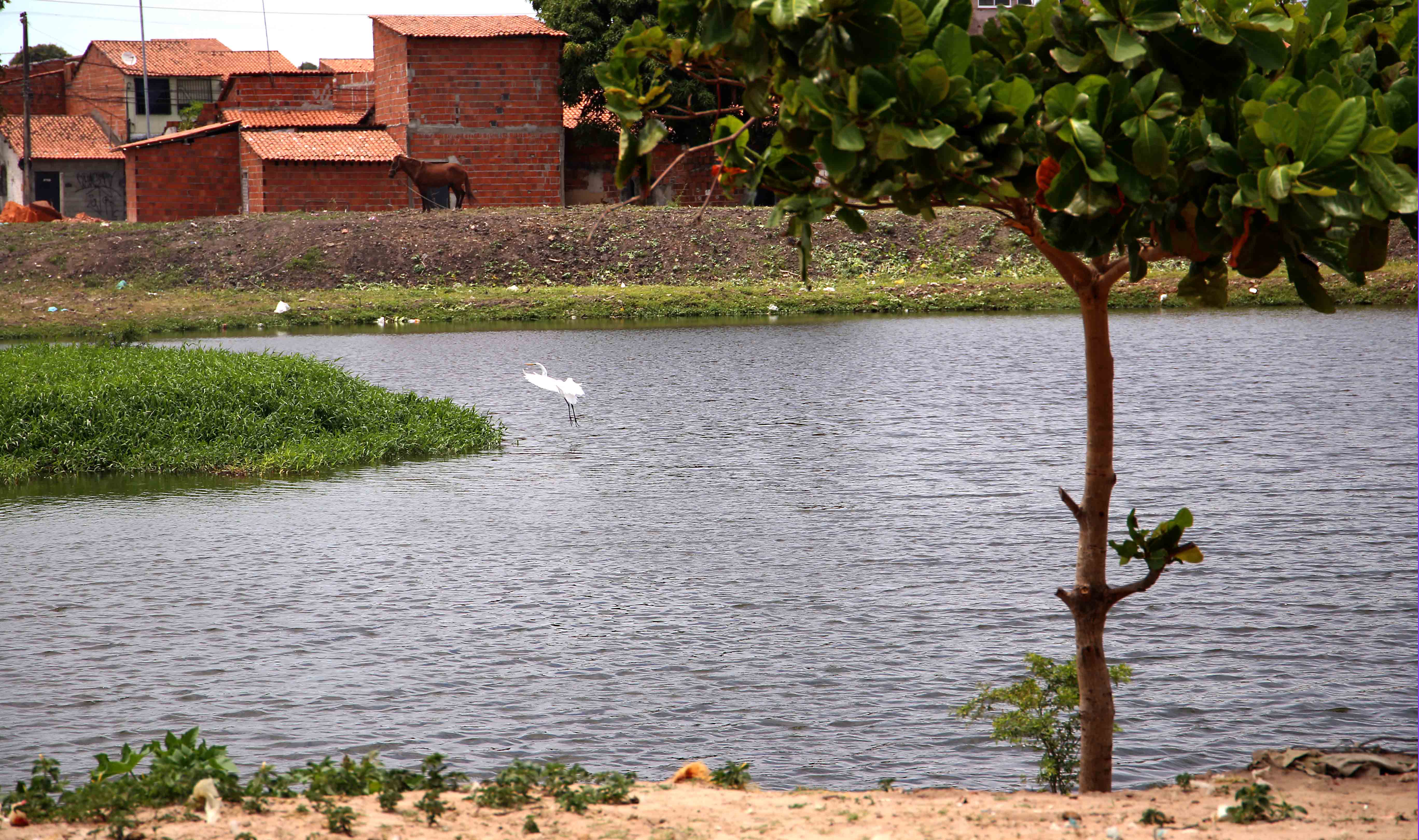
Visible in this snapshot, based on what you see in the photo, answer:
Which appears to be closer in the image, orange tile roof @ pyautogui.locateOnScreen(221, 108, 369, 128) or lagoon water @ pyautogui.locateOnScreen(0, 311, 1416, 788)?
lagoon water @ pyautogui.locateOnScreen(0, 311, 1416, 788)

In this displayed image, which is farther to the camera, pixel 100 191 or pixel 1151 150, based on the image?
pixel 100 191

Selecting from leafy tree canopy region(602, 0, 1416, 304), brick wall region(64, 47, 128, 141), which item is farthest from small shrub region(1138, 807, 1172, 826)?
brick wall region(64, 47, 128, 141)

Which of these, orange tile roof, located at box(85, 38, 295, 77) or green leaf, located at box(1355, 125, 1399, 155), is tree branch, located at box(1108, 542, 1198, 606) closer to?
green leaf, located at box(1355, 125, 1399, 155)

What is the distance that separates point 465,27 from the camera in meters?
47.4

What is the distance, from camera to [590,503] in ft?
42.5

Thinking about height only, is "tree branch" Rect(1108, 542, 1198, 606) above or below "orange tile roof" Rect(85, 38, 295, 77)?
below

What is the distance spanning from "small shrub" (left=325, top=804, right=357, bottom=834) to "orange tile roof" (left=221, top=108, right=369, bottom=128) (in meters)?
47.5

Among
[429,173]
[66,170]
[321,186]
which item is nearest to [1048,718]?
[429,173]

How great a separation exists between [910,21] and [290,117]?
49.6 metres

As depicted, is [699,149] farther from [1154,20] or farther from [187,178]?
[187,178]

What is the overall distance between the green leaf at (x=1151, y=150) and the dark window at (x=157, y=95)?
215 ft

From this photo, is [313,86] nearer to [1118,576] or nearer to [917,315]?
[917,315]

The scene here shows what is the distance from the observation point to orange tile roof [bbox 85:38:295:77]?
6312cm

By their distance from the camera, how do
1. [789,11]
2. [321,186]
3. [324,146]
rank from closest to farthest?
[789,11], [321,186], [324,146]
